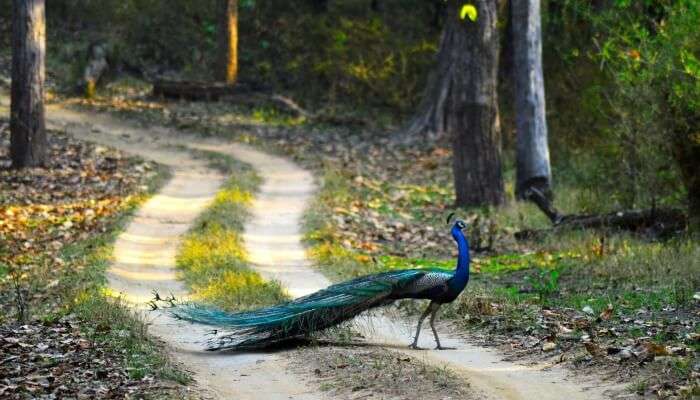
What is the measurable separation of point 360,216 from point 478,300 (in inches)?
350

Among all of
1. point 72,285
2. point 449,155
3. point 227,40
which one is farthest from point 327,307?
point 227,40

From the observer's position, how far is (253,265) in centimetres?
1565

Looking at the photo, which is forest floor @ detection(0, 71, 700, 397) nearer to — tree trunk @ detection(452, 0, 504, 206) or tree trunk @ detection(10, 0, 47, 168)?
tree trunk @ detection(452, 0, 504, 206)

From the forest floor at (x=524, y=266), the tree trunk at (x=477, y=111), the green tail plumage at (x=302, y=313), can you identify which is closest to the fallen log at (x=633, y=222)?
the forest floor at (x=524, y=266)

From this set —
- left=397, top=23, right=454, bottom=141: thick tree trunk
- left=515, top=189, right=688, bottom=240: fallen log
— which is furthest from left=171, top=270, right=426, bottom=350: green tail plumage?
left=397, top=23, right=454, bottom=141: thick tree trunk

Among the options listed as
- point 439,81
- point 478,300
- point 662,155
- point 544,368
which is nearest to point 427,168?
point 439,81

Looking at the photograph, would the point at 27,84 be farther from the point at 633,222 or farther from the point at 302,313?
the point at 302,313

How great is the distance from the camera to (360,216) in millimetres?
20828

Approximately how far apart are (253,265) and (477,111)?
7.17 metres

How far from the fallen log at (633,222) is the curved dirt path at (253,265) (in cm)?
412

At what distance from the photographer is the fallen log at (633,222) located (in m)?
16.3

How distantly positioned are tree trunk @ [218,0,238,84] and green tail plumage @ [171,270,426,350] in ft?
88.3

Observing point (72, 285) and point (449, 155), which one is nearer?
point (72, 285)

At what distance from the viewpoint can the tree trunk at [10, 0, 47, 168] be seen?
2327cm
